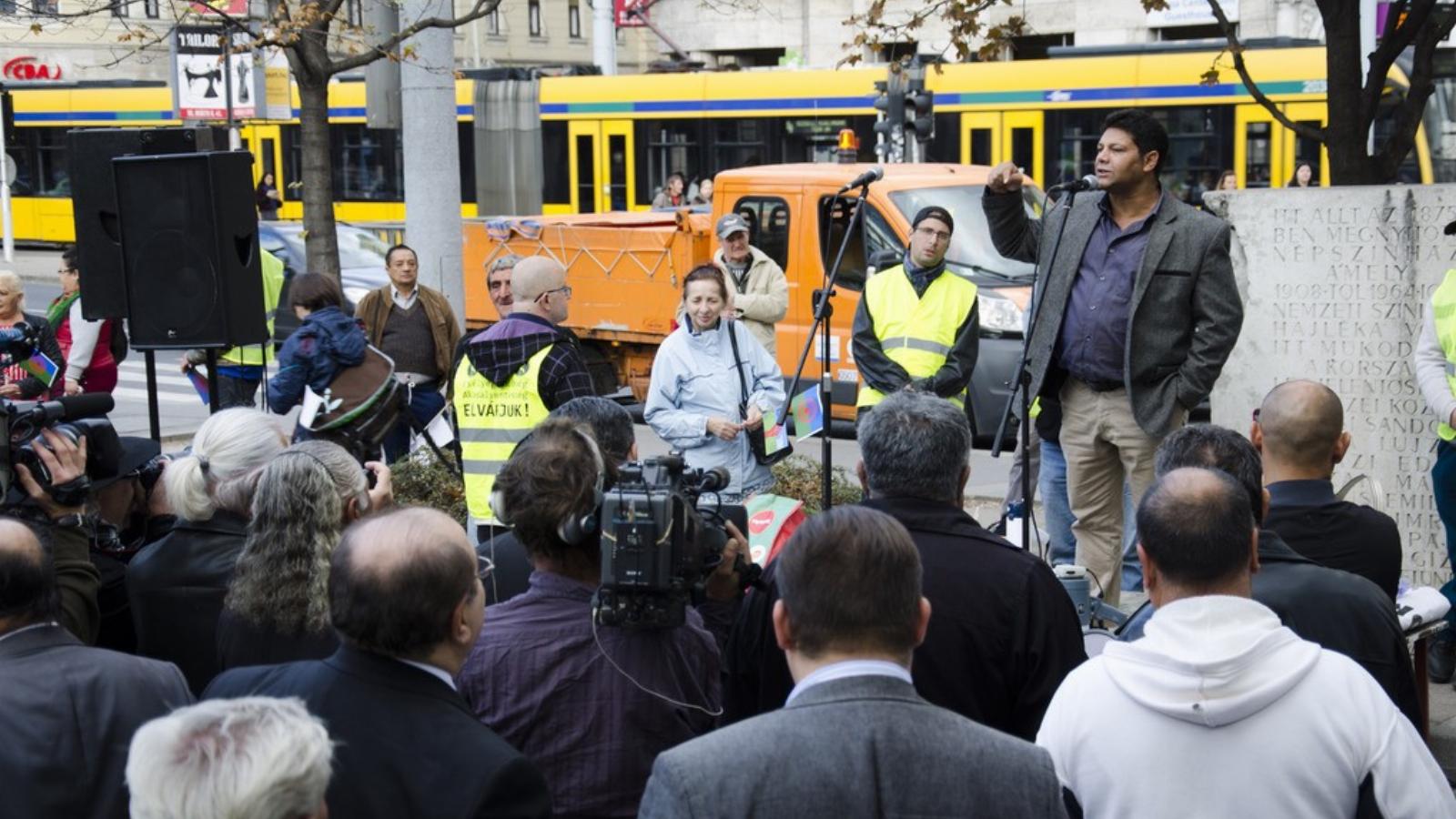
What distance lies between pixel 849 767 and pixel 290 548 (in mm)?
1967

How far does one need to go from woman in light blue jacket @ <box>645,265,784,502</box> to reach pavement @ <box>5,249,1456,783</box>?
24 cm

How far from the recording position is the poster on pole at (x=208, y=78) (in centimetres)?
1470

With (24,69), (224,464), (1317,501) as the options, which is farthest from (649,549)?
(24,69)

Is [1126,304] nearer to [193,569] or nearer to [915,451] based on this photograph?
[915,451]

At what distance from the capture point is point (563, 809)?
3609 mm

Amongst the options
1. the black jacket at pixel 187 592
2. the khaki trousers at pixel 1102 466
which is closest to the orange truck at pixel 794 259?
the khaki trousers at pixel 1102 466

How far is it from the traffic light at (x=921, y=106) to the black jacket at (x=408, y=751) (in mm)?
16621

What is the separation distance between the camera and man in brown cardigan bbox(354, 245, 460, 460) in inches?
424

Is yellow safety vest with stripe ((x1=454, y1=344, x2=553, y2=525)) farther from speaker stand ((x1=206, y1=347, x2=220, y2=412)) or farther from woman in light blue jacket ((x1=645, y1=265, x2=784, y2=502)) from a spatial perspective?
speaker stand ((x1=206, y1=347, x2=220, y2=412))

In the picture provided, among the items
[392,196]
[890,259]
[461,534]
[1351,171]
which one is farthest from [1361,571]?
[392,196]

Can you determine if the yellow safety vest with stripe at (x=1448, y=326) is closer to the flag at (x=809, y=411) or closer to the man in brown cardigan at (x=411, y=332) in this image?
the flag at (x=809, y=411)

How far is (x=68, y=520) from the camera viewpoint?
4.71 m

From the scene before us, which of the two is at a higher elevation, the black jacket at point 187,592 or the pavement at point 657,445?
the black jacket at point 187,592

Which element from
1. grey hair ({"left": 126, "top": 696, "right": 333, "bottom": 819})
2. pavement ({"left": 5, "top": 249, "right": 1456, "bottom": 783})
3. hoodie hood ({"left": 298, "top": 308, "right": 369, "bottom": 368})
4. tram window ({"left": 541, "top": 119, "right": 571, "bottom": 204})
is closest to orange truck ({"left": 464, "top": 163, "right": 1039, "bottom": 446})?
pavement ({"left": 5, "top": 249, "right": 1456, "bottom": 783})
